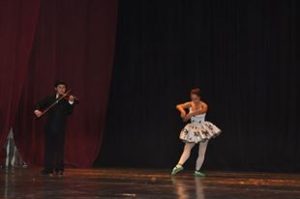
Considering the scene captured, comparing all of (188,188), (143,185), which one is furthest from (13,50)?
(188,188)

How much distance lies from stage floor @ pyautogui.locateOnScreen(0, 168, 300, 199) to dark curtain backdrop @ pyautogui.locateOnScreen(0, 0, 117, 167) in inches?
49.0

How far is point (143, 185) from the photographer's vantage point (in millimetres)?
8125

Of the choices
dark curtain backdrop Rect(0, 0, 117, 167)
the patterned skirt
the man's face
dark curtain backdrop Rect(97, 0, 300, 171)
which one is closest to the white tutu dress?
the patterned skirt

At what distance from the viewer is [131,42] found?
494 inches

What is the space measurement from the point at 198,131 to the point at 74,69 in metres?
3.13

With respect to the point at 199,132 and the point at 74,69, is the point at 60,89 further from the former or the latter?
the point at 74,69

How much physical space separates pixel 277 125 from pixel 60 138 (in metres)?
4.17

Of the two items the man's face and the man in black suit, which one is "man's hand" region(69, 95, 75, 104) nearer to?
the man in black suit

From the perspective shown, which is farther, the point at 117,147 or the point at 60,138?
the point at 117,147

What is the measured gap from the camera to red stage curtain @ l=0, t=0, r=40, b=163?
435 inches

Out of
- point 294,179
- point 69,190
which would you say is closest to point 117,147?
point 294,179

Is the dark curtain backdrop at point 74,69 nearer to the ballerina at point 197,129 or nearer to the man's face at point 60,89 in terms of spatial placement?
the man's face at point 60,89

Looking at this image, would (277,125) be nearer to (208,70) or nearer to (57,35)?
(208,70)

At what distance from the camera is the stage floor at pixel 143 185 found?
6895 millimetres
